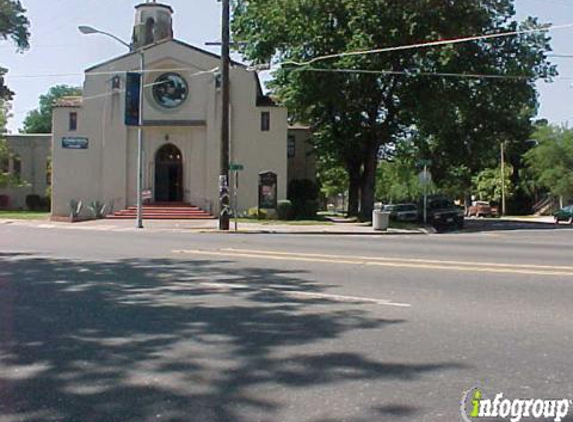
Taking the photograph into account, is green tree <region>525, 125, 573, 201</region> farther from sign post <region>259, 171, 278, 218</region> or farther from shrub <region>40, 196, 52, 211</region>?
shrub <region>40, 196, 52, 211</region>

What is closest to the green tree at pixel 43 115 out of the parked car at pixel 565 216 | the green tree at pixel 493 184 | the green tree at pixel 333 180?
the green tree at pixel 333 180

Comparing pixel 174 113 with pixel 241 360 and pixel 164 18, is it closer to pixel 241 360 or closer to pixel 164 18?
pixel 164 18

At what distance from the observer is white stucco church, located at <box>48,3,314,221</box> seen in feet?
127

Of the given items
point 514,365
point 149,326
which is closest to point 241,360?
point 149,326

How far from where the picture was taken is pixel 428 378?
5473 mm

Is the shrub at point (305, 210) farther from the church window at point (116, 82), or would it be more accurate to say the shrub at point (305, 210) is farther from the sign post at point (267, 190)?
the church window at point (116, 82)

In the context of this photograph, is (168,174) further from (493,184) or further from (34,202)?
(493,184)

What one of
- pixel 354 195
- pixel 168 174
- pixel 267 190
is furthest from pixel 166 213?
pixel 354 195

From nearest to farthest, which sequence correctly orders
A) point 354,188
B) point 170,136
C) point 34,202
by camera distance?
point 170,136 → point 354,188 → point 34,202

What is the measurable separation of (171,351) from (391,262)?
8.08 meters

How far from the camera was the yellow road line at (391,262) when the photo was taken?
490 inches

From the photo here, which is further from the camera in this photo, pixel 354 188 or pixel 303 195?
pixel 354 188

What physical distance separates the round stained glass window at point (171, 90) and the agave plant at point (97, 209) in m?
6.94

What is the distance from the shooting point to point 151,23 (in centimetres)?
Result: 4594
